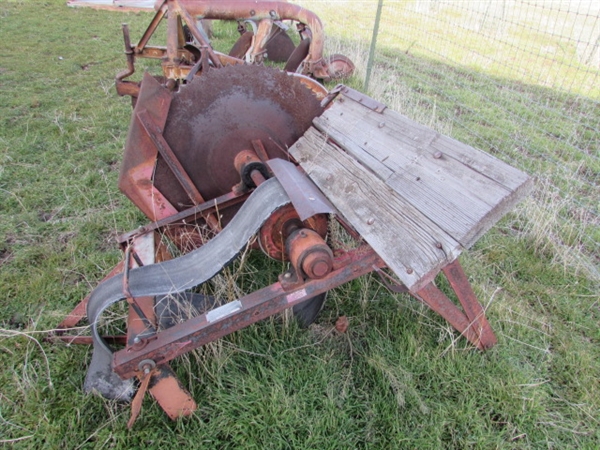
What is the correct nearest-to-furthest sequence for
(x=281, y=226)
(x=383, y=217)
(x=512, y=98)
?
1. (x=383, y=217)
2. (x=281, y=226)
3. (x=512, y=98)

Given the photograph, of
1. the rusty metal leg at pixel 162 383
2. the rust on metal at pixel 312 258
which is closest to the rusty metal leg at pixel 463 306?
the rust on metal at pixel 312 258

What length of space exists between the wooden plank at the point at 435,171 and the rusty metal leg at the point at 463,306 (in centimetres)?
40

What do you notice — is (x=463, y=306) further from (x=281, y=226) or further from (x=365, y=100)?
(x=365, y=100)

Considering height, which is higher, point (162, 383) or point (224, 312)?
point (224, 312)

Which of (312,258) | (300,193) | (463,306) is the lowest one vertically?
(463,306)

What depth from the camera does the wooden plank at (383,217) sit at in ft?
5.41

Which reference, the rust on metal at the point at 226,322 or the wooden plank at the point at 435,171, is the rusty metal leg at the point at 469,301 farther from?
the rust on metal at the point at 226,322

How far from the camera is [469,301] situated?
2.16 meters

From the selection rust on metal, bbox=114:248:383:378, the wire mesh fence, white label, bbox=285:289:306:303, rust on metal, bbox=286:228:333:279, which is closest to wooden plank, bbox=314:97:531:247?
rust on metal, bbox=114:248:383:378

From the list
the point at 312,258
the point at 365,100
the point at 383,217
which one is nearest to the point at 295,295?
the point at 312,258

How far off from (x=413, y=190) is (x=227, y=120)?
1274mm

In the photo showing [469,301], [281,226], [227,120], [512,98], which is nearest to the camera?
[281,226]

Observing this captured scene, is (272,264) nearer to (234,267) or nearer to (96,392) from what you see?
(234,267)

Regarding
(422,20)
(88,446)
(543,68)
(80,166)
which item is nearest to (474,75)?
(543,68)
